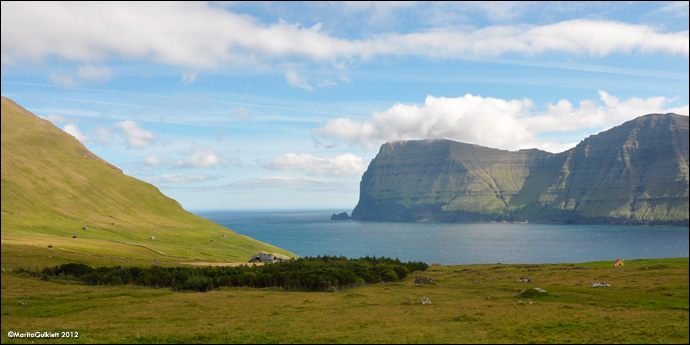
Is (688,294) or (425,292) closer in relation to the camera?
(688,294)

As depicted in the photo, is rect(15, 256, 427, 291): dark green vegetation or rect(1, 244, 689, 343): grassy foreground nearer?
rect(1, 244, 689, 343): grassy foreground

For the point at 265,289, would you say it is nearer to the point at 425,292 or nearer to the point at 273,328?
the point at 425,292

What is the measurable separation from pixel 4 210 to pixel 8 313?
165642 millimetres

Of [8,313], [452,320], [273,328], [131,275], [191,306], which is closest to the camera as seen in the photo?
[273,328]

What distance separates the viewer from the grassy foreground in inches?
1518

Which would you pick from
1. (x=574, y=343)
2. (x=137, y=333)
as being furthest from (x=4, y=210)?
(x=574, y=343)

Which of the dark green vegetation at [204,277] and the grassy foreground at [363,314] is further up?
the grassy foreground at [363,314]

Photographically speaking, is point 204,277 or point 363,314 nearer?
point 363,314

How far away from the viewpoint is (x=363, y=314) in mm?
52844

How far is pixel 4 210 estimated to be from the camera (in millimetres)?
179375

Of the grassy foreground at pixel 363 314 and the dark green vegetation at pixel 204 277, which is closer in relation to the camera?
the grassy foreground at pixel 363 314

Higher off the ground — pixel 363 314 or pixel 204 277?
pixel 363 314

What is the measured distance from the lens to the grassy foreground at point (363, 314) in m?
38.6

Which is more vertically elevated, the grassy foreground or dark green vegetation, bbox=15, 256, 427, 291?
the grassy foreground
